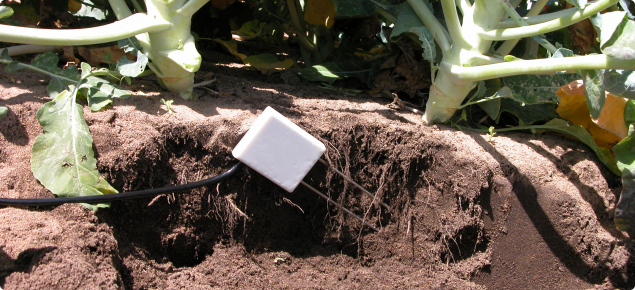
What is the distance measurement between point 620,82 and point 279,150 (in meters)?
1.14

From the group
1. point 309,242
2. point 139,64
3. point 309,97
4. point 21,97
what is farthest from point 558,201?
point 21,97

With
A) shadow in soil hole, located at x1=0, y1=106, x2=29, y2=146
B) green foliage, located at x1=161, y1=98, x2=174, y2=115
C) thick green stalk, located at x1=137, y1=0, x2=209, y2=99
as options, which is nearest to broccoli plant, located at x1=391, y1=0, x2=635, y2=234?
thick green stalk, located at x1=137, y1=0, x2=209, y2=99

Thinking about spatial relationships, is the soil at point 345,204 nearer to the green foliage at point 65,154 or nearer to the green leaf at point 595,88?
the green foliage at point 65,154

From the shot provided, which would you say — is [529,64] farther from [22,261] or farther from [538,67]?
[22,261]

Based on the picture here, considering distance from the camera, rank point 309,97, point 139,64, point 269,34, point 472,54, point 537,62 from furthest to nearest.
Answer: point 269,34 → point 309,97 → point 472,54 → point 139,64 → point 537,62

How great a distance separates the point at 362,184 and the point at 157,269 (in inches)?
31.3

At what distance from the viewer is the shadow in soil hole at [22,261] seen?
104 cm

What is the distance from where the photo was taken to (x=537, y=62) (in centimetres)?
132

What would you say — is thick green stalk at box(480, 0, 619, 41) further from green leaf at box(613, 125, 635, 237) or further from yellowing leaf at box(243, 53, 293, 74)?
yellowing leaf at box(243, 53, 293, 74)

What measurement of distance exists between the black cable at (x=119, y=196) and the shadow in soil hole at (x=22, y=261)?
0.49ft

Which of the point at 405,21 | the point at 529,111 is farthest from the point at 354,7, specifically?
→ the point at 529,111

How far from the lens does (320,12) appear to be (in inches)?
84.0

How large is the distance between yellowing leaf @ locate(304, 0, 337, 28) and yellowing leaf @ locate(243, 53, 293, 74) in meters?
0.27

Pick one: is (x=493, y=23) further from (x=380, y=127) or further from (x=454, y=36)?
(x=380, y=127)
